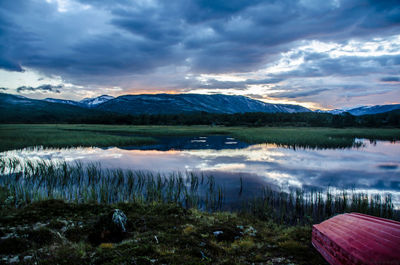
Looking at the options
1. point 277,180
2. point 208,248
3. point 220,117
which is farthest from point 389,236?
point 220,117

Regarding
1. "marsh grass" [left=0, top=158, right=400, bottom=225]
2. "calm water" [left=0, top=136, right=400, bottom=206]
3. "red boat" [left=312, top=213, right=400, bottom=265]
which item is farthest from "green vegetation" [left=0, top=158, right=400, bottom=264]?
"calm water" [left=0, top=136, right=400, bottom=206]

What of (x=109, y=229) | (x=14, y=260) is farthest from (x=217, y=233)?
(x=14, y=260)

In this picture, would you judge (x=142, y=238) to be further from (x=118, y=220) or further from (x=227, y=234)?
(x=227, y=234)

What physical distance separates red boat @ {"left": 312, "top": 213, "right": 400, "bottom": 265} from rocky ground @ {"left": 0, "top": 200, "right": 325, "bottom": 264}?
25.5 inches

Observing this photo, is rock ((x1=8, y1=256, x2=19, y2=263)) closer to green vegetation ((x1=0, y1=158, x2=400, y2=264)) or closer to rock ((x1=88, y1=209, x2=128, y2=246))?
green vegetation ((x1=0, y1=158, x2=400, y2=264))

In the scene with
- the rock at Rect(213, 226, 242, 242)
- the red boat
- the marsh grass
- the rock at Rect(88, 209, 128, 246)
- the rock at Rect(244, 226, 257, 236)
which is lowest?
the marsh grass

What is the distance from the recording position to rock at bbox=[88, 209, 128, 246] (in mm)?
7977

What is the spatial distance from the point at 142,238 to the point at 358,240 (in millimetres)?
6991

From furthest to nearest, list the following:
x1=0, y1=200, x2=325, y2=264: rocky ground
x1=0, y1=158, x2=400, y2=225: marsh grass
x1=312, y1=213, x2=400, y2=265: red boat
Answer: x1=0, y1=158, x2=400, y2=225: marsh grass
x1=0, y1=200, x2=325, y2=264: rocky ground
x1=312, y1=213, x2=400, y2=265: red boat

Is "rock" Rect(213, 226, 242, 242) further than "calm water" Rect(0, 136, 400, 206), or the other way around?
"calm water" Rect(0, 136, 400, 206)

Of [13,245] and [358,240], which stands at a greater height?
[358,240]

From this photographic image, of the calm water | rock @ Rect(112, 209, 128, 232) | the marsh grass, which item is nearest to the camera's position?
rock @ Rect(112, 209, 128, 232)

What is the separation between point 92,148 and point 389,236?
4319cm

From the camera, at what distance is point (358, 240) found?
19.4 feet
